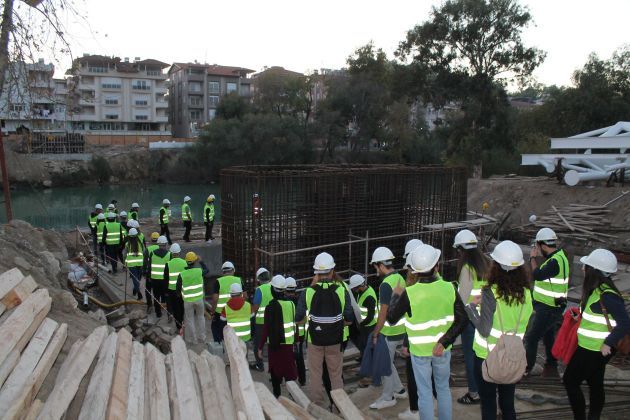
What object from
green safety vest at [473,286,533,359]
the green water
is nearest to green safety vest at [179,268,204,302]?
green safety vest at [473,286,533,359]

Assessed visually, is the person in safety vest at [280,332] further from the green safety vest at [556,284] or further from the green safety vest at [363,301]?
the green safety vest at [556,284]

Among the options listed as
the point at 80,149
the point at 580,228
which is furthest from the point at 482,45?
the point at 80,149

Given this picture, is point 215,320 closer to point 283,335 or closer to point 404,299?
point 283,335

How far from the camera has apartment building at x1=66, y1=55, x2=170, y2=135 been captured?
6106 centimetres

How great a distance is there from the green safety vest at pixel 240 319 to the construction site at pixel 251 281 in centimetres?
58

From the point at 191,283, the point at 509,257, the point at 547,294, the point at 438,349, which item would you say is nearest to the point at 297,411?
the point at 438,349

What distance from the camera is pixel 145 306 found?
10.1 m

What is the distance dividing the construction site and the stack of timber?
0.05 ft

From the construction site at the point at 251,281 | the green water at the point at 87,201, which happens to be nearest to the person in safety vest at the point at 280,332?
the construction site at the point at 251,281

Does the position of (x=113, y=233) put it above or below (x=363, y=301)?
below

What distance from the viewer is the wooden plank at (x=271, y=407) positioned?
3.84 meters

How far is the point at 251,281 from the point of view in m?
10.1

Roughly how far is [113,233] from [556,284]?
10156 millimetres

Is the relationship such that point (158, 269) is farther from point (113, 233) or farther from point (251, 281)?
point (113, 233)
